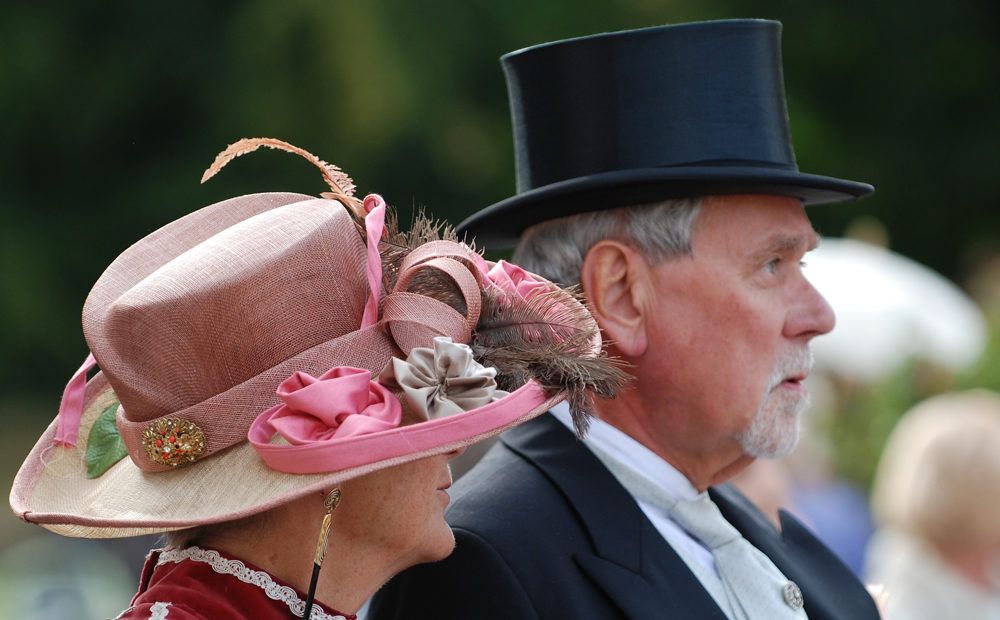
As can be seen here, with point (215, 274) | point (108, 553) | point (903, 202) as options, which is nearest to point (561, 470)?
point (215, 274)

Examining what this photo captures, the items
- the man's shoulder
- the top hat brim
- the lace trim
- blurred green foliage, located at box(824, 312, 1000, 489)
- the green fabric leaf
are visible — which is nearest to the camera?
the lace trim

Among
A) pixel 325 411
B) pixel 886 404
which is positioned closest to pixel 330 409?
pixel 325 411

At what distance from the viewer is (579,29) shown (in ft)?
30.9

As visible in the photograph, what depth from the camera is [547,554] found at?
2.14m

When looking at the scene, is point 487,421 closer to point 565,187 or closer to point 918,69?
point 565,187

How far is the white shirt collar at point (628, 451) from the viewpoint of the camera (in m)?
2.42

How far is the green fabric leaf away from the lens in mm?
1840

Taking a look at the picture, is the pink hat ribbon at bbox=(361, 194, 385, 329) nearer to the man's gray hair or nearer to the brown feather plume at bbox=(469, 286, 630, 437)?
the brown feather plume at bbox=(469, 286, 630, 437)

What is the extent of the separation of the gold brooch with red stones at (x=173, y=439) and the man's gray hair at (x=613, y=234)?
43.3 inches

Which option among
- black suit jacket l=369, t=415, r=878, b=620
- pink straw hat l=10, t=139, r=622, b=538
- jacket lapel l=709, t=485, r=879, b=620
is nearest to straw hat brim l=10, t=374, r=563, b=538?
pink straw hat l=10, t=139, r=622, b=538

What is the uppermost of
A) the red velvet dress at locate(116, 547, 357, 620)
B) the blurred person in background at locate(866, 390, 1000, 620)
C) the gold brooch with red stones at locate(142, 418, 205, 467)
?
the gold brooch with red stones at locate(142, 418, 205, 467)

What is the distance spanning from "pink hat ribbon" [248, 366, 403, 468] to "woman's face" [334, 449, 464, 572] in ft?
0.49

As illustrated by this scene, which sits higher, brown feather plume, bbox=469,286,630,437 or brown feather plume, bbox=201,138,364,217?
brown feather plume, bbox=201,138,364,217

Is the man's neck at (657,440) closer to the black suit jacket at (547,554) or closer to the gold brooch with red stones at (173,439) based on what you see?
the black suit jacket at (547,554)
